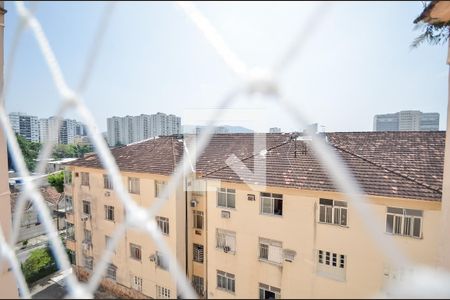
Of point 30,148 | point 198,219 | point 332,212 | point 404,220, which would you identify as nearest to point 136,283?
point 198,219

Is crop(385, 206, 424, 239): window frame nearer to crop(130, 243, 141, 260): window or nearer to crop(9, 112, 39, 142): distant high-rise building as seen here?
crop(130, 243, 141, 260): window

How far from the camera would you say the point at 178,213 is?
6.15 feet

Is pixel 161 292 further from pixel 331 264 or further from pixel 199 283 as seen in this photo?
pixel 331 264

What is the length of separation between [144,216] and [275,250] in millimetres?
1756

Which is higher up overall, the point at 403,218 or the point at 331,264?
the point at 403,218

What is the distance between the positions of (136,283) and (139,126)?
3.65 feet

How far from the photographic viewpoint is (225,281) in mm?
1979

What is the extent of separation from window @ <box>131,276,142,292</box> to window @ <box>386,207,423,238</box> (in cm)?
159

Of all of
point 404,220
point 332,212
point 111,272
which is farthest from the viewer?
point 332,212

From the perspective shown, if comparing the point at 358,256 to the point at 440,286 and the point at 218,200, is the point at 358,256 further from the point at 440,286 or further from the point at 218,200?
the point at 440,286

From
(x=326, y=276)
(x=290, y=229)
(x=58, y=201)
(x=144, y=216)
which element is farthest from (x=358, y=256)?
(x=58, y=201)

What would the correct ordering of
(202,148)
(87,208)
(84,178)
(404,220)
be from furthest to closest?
(87,208), (84,178), (404,220), (202,148)

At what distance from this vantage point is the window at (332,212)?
152 cm

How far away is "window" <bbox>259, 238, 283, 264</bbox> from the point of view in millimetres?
1836
